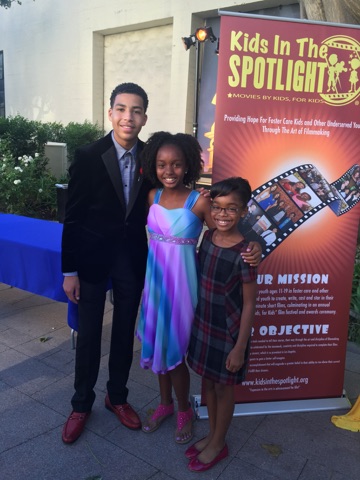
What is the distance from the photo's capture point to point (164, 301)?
2180mm

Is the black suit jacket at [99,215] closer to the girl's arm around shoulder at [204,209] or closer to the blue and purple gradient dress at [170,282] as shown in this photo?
the blue and purple gradient dress at [170,282]

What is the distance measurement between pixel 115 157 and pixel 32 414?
171cm

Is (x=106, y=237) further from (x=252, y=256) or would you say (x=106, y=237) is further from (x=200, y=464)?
(x=200, y=464)

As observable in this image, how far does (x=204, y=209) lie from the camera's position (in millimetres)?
2146

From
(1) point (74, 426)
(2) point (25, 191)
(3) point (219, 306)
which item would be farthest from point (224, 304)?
(2) point (25, 191)

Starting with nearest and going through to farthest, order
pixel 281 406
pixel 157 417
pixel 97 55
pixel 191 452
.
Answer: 1. pixel 191 452
2. pixel 157 417
3. pixel 281 406
4. pixel 97 55

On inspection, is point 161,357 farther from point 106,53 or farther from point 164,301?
point 106,53

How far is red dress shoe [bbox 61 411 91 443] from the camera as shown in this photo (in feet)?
7.63

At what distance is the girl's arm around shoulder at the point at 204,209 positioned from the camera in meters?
2.13

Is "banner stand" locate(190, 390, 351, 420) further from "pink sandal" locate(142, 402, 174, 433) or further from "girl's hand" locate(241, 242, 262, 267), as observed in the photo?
"girl's hand" locate(241, 242, 262, 267)

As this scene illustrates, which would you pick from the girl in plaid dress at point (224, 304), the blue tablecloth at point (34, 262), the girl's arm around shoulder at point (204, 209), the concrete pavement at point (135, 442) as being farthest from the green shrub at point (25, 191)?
the girl in plaid dress at point (224, 304)

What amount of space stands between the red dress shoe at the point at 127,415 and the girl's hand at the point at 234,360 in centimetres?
83

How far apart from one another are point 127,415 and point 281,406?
1007 mm

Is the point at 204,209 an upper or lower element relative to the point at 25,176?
upper
